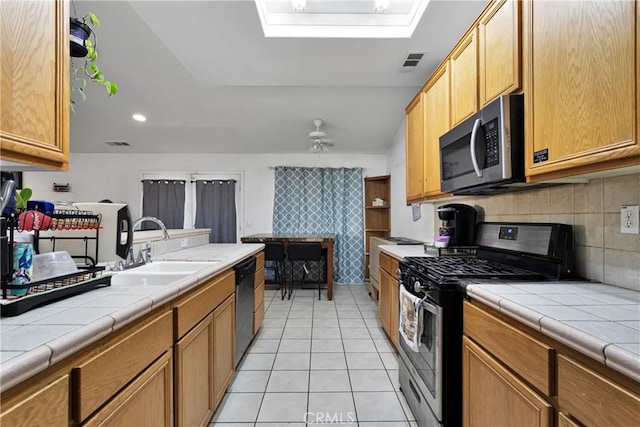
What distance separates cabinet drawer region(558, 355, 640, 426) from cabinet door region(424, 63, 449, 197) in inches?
62.3

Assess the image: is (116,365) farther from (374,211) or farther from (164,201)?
(164,201)

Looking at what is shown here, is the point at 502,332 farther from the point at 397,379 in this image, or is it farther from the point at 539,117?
the point at 397,379

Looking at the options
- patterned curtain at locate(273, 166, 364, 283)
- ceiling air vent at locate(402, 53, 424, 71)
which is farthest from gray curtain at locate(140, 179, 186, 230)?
ceiling air vent at locate(402, 53, 424, 71)

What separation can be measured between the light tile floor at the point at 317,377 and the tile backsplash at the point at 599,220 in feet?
4.12

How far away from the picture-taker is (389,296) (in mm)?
2648

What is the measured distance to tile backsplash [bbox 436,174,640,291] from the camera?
1157 millimetres

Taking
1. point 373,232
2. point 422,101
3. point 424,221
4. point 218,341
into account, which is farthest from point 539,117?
point 373,232

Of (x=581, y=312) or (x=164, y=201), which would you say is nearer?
(x=581, y=312)

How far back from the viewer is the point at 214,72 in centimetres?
293

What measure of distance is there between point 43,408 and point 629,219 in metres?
1.89

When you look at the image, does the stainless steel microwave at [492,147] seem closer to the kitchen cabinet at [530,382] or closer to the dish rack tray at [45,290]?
the kitchen cabinet at [530,382]

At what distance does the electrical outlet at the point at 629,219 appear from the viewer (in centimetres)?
112

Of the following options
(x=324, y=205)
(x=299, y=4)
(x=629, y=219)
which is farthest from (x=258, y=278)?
(x=324, y=205)

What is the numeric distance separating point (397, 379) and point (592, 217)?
157 centimetres
